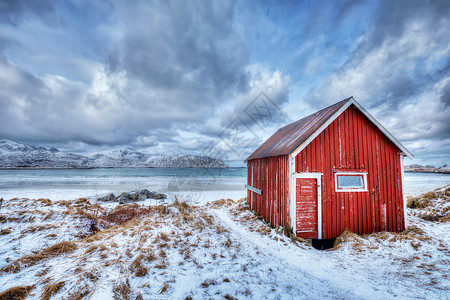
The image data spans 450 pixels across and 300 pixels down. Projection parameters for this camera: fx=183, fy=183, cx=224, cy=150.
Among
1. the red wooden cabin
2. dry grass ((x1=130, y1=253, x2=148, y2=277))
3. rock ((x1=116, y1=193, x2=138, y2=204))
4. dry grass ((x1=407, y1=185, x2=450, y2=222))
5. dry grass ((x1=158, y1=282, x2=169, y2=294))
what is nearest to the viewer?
dry grass ((x1=158, y1=282, x2=169, y2=294))

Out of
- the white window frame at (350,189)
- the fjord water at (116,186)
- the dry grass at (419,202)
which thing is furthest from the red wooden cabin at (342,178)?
the fjord water at (116,186)

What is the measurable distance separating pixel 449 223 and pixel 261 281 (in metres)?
11.6

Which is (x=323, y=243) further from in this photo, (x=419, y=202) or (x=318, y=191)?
(x=419, y=202)

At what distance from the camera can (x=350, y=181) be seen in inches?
330

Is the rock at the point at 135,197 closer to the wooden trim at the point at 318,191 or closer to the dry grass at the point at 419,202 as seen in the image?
the wooden trim at the point at 318,191

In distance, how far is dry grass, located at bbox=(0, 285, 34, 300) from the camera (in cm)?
342

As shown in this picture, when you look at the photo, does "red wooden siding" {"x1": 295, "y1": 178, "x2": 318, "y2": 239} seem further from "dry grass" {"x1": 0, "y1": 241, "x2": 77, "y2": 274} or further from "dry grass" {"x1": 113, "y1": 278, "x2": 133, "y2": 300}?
"dry grass" {"x1": 0, "y1": 241, "x2": 77, "y2": 274}

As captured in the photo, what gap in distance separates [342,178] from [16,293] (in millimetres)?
10655

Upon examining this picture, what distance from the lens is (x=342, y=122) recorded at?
852 cm

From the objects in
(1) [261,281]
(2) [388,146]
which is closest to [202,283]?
(1) [261,281]

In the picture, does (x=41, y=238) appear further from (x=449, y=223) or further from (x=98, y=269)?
(x=449, y=223)

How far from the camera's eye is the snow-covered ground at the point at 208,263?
403 centimetres

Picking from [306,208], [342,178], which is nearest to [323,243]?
[306,208]

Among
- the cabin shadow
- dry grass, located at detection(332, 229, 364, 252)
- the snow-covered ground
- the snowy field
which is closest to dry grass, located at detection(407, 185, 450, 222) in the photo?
the snowy field
